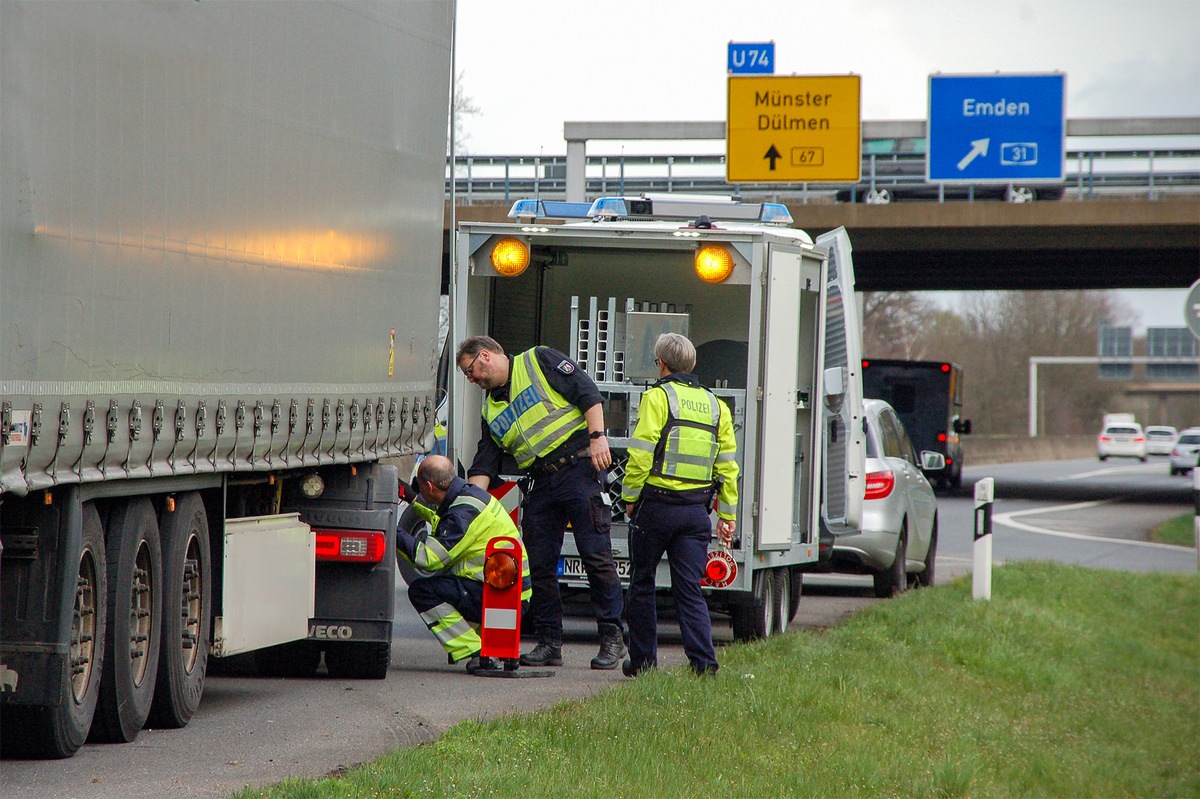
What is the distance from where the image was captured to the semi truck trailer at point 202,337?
5.39 meters

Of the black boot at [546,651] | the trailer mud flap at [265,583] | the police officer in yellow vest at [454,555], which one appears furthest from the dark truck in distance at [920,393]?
the trailer mud flap at [265,583]

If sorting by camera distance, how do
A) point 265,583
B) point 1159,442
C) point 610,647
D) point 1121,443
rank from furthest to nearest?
point 1159,442 < point 1121,443 < point 610,647 < point 265,583

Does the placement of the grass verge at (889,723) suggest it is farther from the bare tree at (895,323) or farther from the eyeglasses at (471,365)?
the bare tree at (895,323)

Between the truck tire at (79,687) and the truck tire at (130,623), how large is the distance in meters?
0.10

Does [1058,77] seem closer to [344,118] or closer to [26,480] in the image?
[344,118]

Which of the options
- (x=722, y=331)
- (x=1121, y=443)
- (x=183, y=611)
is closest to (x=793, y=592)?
(x=722, y=331)

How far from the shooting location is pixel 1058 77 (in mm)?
28984

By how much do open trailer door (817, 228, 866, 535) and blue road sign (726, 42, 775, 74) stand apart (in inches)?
615

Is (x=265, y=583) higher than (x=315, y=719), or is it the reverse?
(x=265, y=583)

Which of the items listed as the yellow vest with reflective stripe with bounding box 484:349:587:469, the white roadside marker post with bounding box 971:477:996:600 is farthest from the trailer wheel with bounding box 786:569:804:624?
the yellow vest with reflective stripe with bounding box 484:349:587:469

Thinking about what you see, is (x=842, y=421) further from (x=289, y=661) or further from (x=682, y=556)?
(x=289, y=661)

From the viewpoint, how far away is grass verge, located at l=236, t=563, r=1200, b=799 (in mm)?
6098

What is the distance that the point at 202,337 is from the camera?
6.61 metres

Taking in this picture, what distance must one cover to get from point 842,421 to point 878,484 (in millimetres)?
2103
